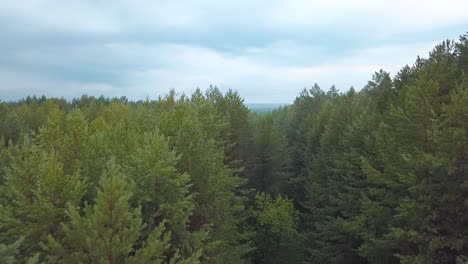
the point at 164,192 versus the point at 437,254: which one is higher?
the point at 164,192

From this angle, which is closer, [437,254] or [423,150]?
[437,254]

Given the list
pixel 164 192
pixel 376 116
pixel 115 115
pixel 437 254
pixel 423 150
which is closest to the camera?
pixel 164 192

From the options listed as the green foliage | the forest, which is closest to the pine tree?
the forest

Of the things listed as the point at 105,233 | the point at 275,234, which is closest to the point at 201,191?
the point at 105,233

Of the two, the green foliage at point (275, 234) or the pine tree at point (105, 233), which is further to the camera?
the green foliage at point (275, 234)

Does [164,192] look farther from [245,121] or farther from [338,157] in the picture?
[245,121]

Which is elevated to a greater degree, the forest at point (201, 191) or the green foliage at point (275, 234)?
the forest at point (201, 191)

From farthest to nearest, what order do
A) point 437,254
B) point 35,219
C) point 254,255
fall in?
point 254,255
point 437,254
point 35,219

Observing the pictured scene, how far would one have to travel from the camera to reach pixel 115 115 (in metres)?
61.4

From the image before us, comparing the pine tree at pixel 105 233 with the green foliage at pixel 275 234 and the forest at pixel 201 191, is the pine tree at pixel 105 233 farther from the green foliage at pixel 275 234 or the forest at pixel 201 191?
the green foliage at pixel 275 234

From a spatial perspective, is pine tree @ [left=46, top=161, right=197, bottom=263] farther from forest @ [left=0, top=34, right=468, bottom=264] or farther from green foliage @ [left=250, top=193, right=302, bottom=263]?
green foliage @ [left=250, top=193, right=302, bottom=263]

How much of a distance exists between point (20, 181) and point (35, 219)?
1589 millimetres

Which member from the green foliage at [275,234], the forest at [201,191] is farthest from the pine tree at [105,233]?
the green foliage at [275,234]

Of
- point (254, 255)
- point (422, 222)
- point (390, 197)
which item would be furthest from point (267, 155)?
point (422, 222)
